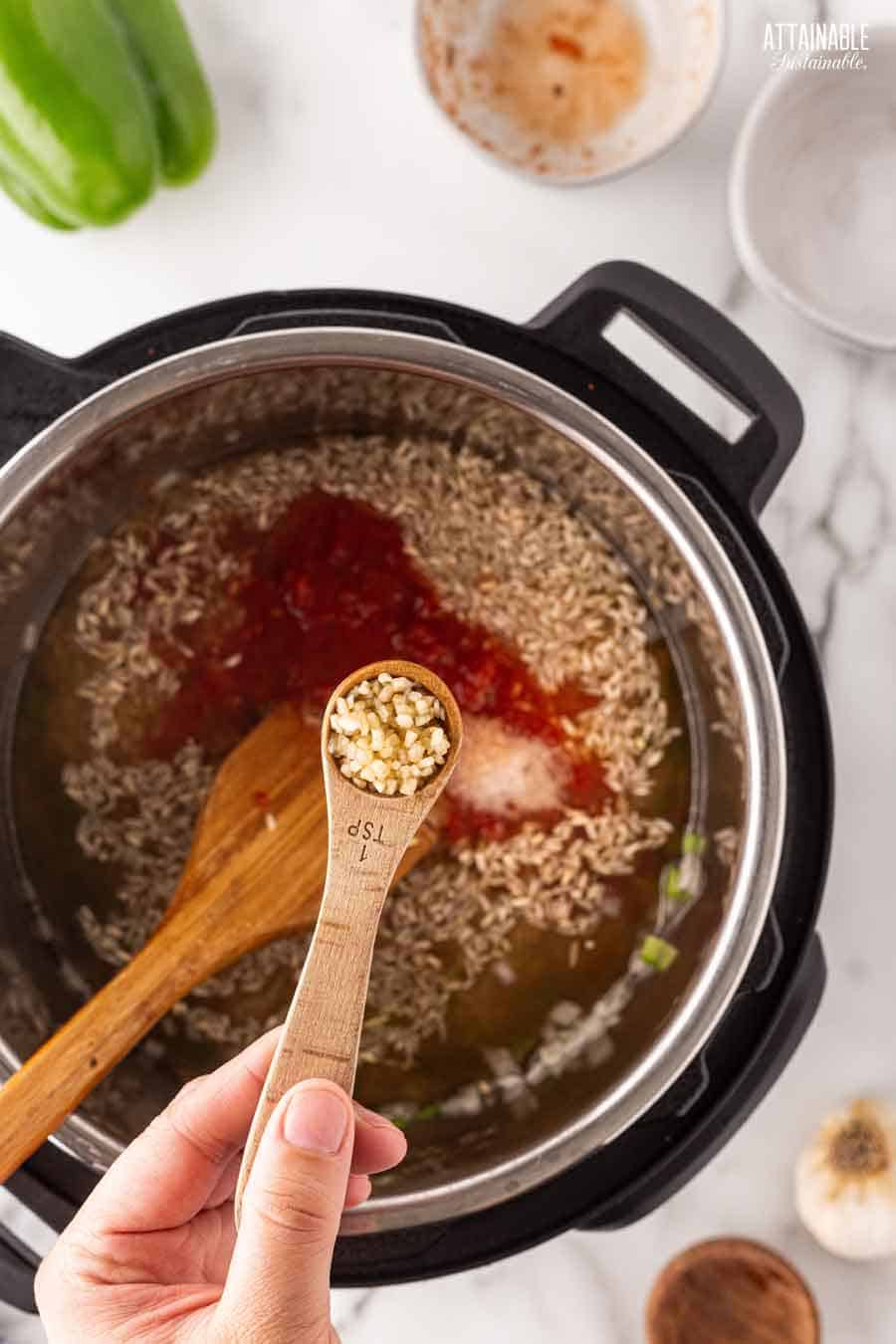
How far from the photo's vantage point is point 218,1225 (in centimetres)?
127

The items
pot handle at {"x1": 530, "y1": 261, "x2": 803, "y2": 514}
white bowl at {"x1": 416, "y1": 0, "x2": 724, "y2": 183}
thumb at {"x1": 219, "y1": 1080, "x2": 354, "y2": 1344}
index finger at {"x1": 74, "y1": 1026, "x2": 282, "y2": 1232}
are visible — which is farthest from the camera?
white bowl at {"x1": 416, "y1": 0, "x2": 724, "y2": 183}

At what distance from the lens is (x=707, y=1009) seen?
128 cm

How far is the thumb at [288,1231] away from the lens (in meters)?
0.93

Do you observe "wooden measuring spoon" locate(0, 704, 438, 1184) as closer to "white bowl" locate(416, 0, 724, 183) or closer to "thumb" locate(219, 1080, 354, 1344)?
"thumb" locate(219, 1080, 354, 1344)

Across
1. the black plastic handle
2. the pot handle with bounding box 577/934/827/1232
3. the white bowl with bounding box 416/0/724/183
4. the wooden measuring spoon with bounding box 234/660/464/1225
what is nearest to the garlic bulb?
the pot handle with bounding box 577/934/827/1232

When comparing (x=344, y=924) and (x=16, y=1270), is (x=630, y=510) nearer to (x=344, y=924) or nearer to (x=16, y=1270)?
(x=344, y=924)

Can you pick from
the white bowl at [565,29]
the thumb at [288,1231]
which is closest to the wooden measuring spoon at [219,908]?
the thumb at [288,1231]

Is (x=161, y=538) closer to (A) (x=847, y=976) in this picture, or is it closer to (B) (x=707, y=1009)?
(B) (x=707, y=1009)

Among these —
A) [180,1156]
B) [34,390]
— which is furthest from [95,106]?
[180,1156]

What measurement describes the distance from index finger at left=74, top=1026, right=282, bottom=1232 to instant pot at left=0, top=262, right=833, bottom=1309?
0.59 feet

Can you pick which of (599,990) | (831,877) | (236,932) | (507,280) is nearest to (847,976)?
(831,877)

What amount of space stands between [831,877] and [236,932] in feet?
2.23

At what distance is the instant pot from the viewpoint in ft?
4.13

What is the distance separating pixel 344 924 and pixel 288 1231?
0.77 ft
